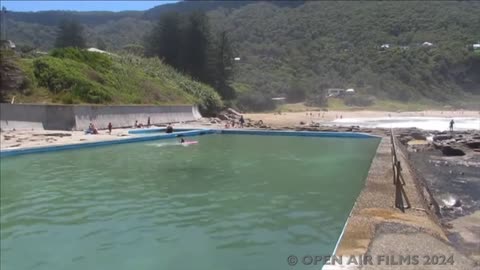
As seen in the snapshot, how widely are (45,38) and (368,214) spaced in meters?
133

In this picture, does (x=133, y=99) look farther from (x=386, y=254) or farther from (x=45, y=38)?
(x=45, y=38)

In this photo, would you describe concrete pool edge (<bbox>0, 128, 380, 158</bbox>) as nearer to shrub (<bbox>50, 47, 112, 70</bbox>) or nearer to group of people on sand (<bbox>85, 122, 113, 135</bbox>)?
group of people on sand (<bbox>85, 122, 113, 135</bbox>)

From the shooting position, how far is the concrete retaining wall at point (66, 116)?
25406 millimetres

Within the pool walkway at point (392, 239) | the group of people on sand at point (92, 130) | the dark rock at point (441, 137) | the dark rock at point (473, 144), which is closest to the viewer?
the pool walkway at point (392, 239)

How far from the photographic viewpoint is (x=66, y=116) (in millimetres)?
27266

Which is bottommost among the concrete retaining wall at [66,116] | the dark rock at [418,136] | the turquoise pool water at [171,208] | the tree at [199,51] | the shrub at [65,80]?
the turquoise pool water at [171,208]

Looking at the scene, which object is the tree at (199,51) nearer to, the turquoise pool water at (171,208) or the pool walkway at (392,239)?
the turquoise pool water at (171,208)

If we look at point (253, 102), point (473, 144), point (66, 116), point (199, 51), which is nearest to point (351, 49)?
point (253, 102)

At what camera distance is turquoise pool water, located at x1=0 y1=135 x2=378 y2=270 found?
8.02 metres

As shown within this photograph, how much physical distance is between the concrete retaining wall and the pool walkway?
21665 mm

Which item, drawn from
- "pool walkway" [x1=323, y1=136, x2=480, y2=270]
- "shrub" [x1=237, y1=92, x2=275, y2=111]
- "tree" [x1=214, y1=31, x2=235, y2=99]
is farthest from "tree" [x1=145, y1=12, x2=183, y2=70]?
"pool walkway" [x1=323, y1=136, x2=480, y2=270]

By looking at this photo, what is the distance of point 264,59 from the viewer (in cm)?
10575

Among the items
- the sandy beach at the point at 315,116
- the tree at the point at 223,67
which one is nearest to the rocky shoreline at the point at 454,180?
the sandy beach at the point at 315,116

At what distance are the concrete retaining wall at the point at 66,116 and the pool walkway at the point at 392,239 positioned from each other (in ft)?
71.1
